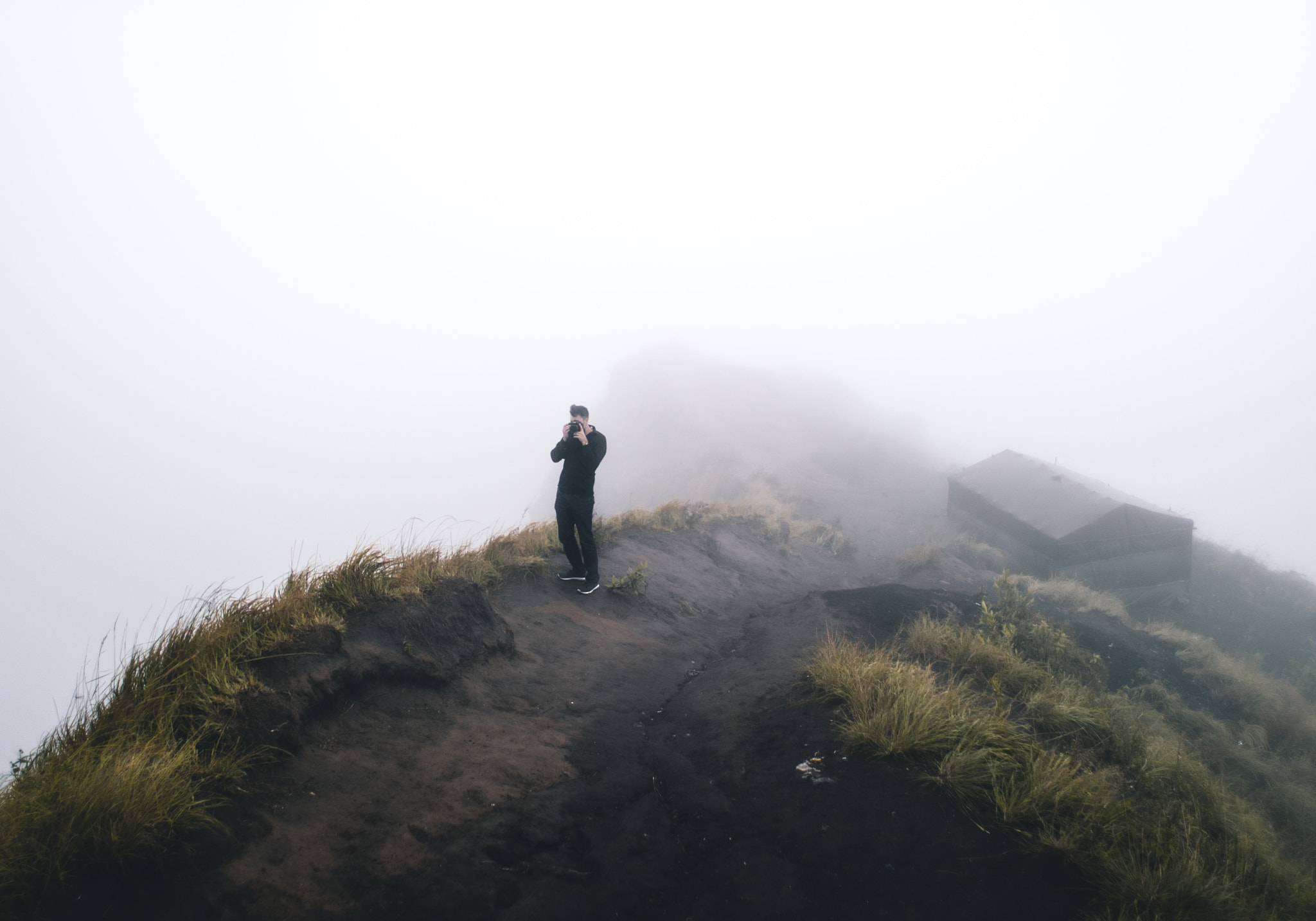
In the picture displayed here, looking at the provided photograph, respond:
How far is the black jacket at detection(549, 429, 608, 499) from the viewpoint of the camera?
710 cm

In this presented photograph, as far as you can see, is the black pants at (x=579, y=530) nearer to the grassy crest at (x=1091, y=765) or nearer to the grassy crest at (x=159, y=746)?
the grassy crest at (x=159, y=746)

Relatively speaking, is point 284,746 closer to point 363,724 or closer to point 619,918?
point 363,724

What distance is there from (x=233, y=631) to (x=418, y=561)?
7.04 feet

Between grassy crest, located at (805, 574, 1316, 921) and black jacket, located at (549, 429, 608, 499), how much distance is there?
353cm

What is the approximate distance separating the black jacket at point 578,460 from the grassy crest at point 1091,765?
11.6 ft

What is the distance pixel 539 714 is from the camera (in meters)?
5.00

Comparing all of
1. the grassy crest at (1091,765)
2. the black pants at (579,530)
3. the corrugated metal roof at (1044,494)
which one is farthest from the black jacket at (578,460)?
the corrugated metal roof at (1044,494)

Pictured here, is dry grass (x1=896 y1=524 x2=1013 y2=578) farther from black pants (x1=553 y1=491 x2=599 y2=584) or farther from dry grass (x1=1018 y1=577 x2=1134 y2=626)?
black pants (x1=553 y1=491 x2=599 y2=584)

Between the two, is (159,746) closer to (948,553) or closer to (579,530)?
(579,530)

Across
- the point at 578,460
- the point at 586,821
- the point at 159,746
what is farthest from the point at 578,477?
the point at 159,746

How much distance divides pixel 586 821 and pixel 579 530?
4.23m

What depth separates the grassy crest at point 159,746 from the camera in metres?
2.38

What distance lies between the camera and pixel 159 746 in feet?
9.95

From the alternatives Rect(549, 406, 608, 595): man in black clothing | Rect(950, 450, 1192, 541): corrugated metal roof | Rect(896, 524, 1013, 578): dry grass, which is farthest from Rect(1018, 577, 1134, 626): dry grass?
Rect(549, 406, 608, 595): man in black clothing
